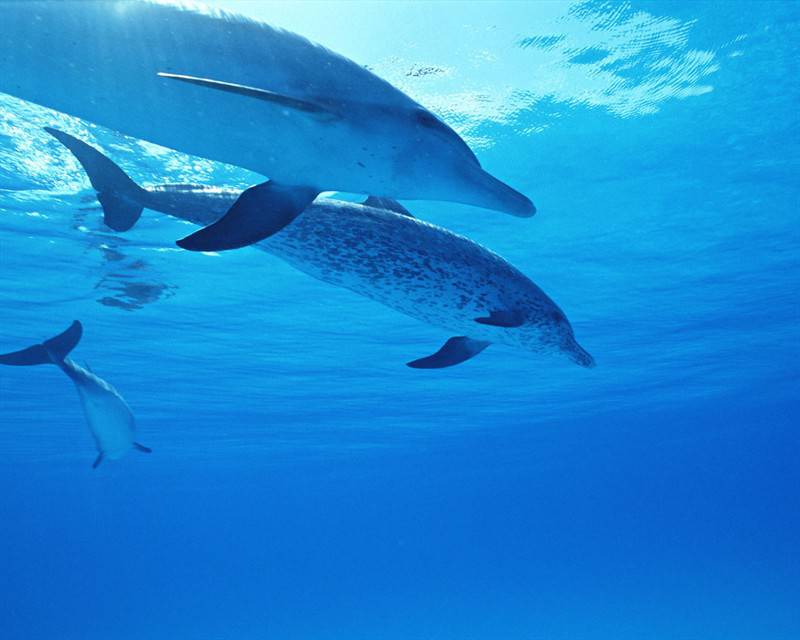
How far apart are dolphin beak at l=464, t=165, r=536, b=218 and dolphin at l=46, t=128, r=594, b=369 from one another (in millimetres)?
1629

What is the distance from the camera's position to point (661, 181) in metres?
14.1

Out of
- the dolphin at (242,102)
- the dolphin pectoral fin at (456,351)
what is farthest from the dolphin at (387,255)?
the dolphin at (242,102)

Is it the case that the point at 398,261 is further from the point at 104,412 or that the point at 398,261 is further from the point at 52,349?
the point at 104,412

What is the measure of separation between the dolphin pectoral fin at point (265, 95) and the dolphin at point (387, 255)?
1.65 m

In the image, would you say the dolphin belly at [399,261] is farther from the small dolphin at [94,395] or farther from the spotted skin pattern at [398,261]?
the small dolphin at [94,395]

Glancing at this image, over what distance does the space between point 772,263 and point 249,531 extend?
182584 mm

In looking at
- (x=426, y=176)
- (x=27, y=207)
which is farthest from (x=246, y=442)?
(x=426, y=176)

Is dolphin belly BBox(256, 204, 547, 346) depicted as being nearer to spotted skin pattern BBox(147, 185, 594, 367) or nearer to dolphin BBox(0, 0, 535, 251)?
spotted skin pattern BBox(147, 185, 594, 367)

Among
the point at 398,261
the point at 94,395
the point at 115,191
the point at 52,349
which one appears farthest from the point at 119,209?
the point at 94,395

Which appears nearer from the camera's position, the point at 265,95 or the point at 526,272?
the point at 265,95

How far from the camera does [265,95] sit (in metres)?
2.93

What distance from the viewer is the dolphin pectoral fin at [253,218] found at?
3.08 m

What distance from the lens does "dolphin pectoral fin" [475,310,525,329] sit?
18.6 ft

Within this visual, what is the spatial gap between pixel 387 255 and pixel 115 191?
2.02m
